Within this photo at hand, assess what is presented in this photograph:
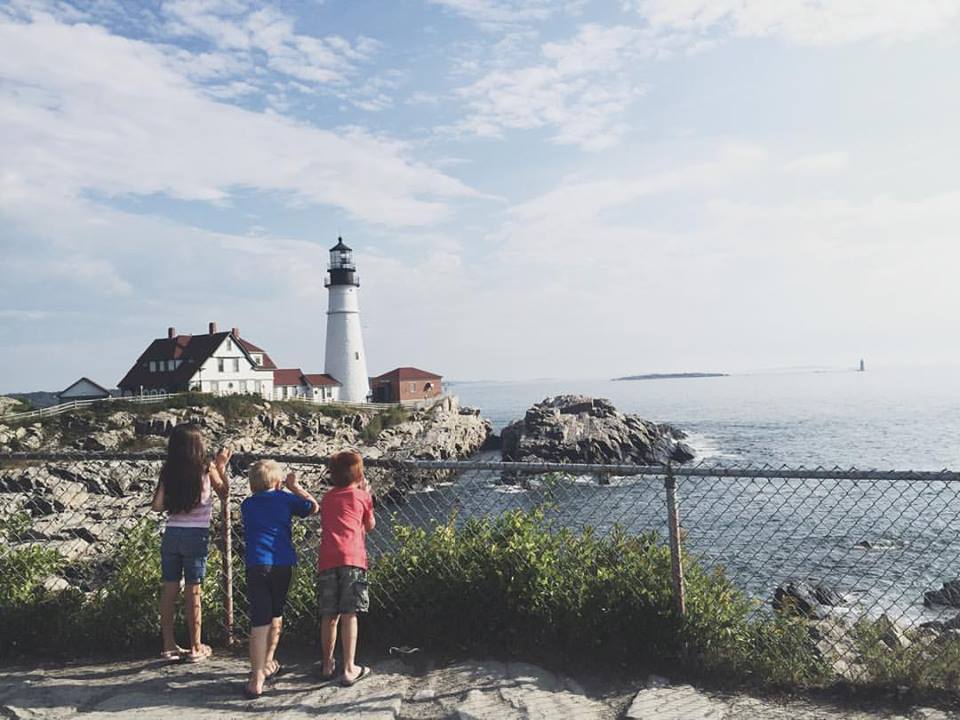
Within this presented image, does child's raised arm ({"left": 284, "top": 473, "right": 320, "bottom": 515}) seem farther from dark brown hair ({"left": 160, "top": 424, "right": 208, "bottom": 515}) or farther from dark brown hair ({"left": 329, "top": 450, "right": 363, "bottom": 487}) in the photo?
dark brown hair ({"left": 160, "top": 424, "right": 208, "bottom": 515})

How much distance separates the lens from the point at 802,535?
24.2m

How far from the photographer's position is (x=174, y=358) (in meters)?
58.5

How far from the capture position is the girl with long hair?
553cm

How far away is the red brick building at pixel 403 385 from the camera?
72.5 m

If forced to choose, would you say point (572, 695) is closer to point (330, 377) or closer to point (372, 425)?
point (372, 425)

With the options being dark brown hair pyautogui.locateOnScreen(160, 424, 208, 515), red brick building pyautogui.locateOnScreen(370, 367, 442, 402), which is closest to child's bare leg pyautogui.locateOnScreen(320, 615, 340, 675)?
dark brown hair pyautogui.locateOnScreen(160, 424, 208, 515)

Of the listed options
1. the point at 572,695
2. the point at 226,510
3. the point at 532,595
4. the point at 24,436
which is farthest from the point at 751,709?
the point at 24,436

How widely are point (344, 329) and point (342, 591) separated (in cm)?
6261

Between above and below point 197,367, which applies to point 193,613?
below

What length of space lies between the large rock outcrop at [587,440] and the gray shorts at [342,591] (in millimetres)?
47527

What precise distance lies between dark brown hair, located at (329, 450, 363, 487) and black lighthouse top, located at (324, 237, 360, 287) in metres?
61.9

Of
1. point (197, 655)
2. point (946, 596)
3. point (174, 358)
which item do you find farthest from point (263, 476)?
point (174, 358)

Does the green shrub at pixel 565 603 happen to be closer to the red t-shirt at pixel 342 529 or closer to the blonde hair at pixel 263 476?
the red t-shirt at pixel 342 529

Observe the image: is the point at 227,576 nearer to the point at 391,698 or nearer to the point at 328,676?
the point at 328,676
